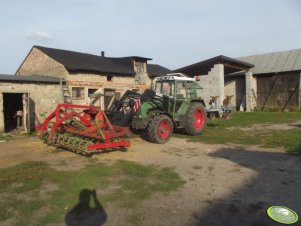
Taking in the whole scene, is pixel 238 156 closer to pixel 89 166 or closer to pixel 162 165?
pixel 162 165

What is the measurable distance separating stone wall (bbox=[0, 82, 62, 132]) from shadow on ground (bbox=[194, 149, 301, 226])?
11018 mm

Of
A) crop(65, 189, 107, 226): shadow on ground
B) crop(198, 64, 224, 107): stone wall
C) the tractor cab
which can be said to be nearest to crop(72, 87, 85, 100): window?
the tractor cab

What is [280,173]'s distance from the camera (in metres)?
6.40

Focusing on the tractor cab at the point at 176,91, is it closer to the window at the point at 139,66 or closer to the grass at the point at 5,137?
the grass at the point at 5,137

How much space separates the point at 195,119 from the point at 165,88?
6.09 ft

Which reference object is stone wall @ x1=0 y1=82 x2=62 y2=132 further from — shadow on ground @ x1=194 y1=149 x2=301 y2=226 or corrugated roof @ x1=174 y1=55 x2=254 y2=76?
shadow on ground @ x1=194 y1=149 x2=301 y2=226

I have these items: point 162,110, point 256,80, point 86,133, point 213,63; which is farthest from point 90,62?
point 256,80

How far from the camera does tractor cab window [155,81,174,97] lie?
11.3m

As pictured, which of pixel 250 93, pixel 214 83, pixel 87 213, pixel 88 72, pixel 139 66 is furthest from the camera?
pixel 139 66

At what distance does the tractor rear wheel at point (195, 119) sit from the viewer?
37.1 feet

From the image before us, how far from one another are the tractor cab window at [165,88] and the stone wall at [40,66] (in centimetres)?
818

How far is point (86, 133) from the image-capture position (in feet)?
27.8

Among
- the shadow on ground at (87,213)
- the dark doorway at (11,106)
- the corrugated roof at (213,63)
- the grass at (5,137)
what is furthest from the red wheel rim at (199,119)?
the dark doorway at (11,106)

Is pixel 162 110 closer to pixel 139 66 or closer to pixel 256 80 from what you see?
pixel 139 66
